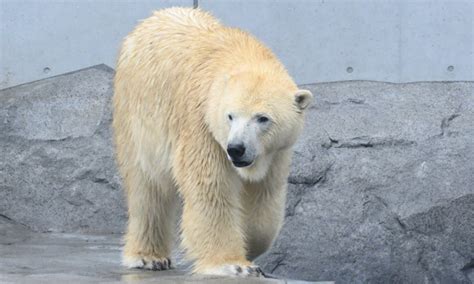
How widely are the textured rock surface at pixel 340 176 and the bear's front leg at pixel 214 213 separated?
196 cm

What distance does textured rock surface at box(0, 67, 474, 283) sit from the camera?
717cm

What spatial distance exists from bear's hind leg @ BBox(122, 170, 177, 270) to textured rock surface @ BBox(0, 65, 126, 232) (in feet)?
5.99

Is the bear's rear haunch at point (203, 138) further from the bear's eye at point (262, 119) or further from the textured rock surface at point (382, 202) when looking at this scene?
the textured rock surface at point (382, 202)

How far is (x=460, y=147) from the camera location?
7484 mm

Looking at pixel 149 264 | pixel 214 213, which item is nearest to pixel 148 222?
pixel 149 264

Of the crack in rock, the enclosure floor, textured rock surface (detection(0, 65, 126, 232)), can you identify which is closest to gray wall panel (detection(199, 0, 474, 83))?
the crack in rock

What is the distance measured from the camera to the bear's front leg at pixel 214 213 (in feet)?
17.2

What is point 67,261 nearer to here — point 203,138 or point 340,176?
point 203,138

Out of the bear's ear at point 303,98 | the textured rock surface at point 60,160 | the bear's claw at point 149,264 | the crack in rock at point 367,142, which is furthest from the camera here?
the textured rock surface at point 60,160

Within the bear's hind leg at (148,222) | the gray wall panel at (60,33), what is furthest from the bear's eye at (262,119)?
the gray wall panel at (60,33)

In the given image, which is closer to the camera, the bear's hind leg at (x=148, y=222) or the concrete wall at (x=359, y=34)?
the bear's hind leg at (x=148, y=222)

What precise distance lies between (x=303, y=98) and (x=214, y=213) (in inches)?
25.5

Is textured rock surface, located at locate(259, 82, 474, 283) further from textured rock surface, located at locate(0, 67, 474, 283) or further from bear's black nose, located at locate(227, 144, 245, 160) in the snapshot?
bear's black nose, located at locate(227, 144, 245, 160)

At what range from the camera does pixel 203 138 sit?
17.4ft
